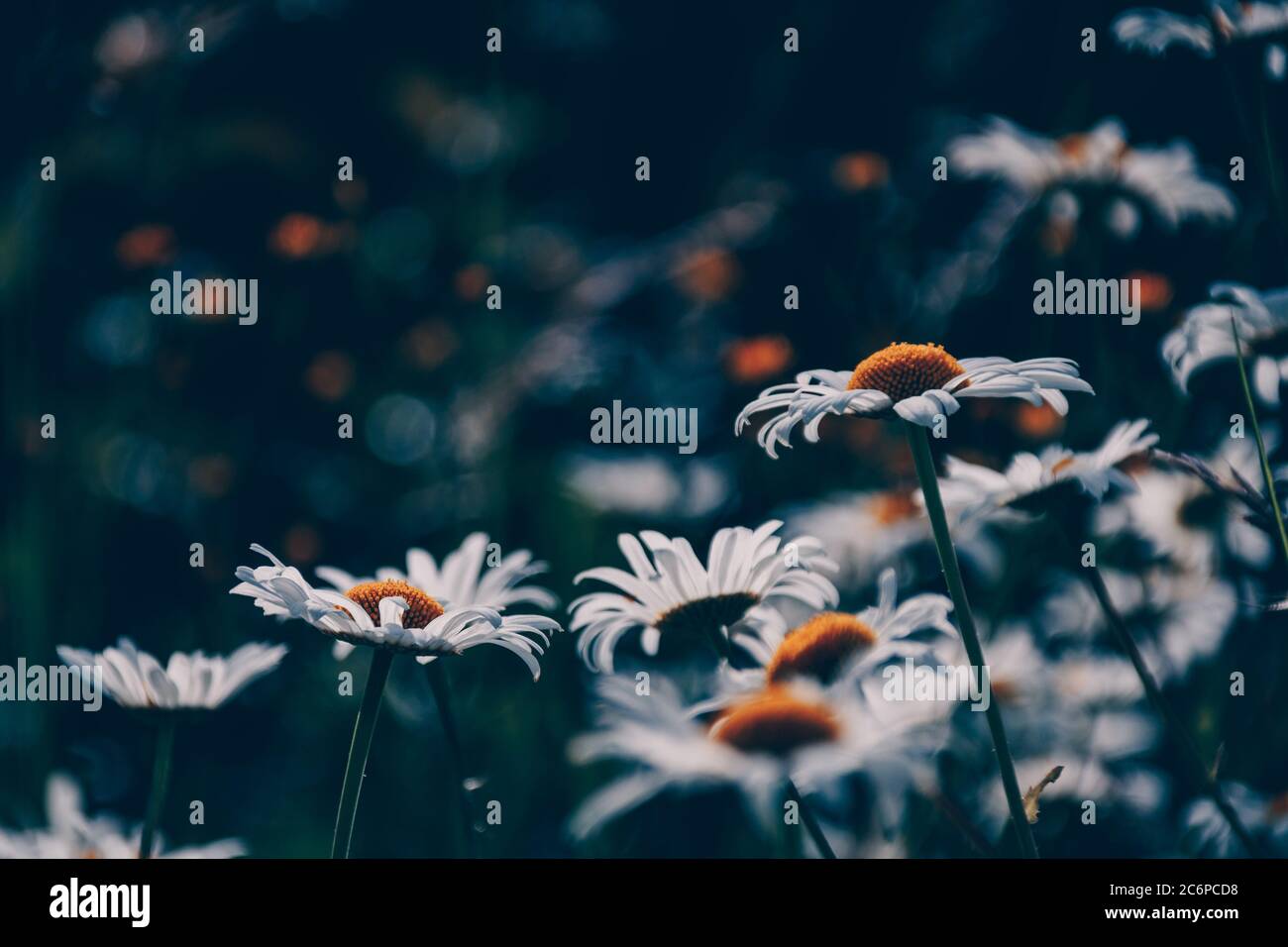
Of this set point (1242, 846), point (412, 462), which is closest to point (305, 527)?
point (412, 462)

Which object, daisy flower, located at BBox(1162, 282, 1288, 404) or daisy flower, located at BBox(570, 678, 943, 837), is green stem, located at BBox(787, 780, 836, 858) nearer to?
daisy flower, located at BBox(570, 678, 943, 837)

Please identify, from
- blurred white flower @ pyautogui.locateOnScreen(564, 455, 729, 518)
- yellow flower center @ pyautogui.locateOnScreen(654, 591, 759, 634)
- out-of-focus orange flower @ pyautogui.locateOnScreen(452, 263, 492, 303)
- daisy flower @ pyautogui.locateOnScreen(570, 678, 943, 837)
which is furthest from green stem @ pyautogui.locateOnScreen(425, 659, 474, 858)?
out-of-focus orange flower @ pyautogui.locateOnScreen(452, 263, 492, 303)

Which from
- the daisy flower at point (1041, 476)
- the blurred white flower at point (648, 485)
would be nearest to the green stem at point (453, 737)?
the daisy flower at point (1041, 476)

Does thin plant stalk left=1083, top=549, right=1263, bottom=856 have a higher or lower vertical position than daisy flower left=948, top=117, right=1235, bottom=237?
lower

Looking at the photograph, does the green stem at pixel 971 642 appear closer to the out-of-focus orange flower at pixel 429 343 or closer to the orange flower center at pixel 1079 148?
the orange flower center at pixel 1079 148

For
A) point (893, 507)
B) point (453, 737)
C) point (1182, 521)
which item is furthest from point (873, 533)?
point (453, 737)
